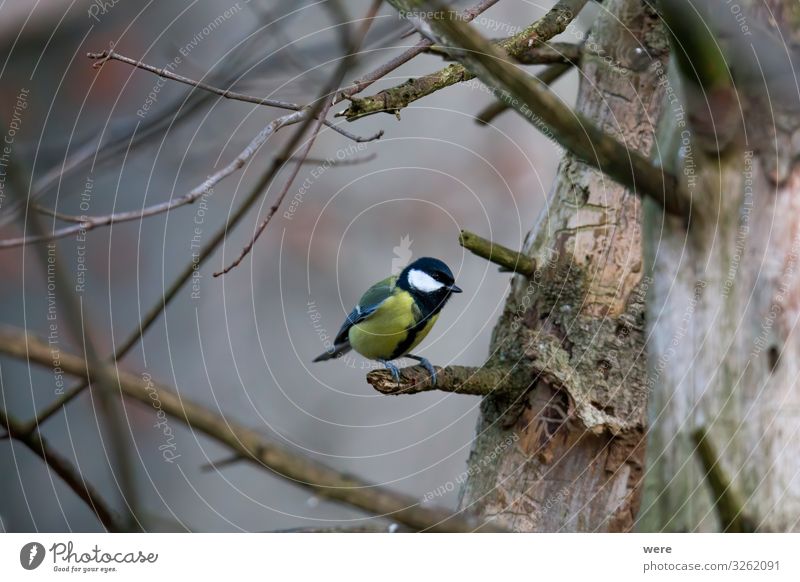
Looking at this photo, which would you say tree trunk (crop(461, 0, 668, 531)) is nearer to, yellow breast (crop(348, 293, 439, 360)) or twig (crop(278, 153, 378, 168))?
→ yellow breast (crop(348, 293, 439, 360))

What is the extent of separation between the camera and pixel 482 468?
3.75 ft

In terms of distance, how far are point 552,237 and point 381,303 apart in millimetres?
285

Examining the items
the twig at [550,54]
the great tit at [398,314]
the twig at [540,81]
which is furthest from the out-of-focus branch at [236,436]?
the twig at [550,54]

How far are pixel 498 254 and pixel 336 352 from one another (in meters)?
0.28

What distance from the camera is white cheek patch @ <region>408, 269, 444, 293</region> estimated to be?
1.09 metres

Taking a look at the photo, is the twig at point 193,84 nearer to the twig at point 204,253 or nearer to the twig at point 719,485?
the twig at point 204,253

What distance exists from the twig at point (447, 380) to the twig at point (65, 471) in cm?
35

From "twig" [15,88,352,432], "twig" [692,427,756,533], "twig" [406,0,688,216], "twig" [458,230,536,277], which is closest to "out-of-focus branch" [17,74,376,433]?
"twig" [15,88,352,432]

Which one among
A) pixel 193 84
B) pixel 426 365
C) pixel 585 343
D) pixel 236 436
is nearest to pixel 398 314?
pixel 426 365

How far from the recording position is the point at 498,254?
1.07m

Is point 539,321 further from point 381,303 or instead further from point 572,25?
point 572,25

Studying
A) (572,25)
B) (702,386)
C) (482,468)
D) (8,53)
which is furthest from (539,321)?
(8,53)

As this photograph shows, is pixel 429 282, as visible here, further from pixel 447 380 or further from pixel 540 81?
pixel 540 81

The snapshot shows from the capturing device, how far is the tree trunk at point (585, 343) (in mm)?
1081
